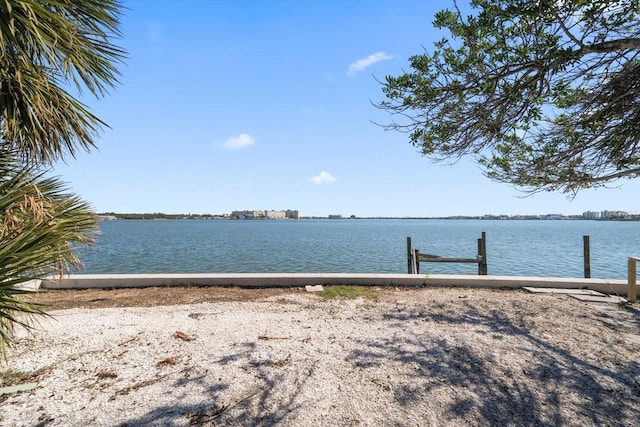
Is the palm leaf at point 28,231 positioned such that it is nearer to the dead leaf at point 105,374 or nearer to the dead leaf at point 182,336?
the dead leaf at point 105,374

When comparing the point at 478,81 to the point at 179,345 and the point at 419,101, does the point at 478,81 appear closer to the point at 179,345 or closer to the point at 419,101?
the point at 419,101

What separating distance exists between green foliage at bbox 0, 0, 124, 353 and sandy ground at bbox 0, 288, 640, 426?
92 cm

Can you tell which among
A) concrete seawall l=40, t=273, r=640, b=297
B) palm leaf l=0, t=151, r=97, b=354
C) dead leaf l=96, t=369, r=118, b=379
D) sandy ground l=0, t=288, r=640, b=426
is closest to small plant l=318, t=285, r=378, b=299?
concrete seawall l=40, t=273, r=640, b=297

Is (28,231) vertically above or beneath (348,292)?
above

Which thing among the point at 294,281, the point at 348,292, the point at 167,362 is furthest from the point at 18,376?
the point at 348,292

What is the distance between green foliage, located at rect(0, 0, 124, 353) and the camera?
2.77 meters

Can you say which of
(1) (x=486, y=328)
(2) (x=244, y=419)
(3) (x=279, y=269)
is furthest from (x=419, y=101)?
(3) (x=279, y=269)

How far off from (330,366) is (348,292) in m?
3.69

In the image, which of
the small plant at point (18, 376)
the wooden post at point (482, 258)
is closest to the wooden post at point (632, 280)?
the wooden post at point (482, 258)

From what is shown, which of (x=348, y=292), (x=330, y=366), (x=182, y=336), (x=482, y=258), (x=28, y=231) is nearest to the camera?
(x=28, y=231)

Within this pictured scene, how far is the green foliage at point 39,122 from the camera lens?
2.77 meters

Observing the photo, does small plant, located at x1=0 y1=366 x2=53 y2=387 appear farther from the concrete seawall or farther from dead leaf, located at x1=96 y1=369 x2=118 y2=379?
the concrete seawall

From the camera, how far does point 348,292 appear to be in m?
7.46

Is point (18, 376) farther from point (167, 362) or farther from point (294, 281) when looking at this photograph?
point (294, 281)
